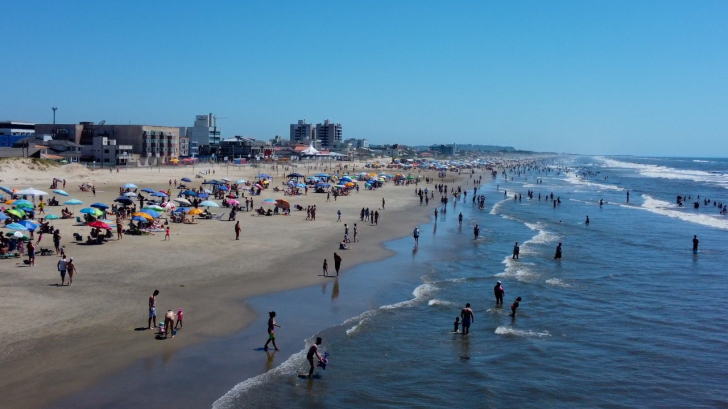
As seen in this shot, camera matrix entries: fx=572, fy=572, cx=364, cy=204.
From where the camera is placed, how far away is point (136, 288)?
18000 millimetres

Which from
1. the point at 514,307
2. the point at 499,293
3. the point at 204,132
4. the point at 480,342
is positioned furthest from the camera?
the point at 204,132

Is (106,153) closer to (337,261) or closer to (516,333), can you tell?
(337,261)

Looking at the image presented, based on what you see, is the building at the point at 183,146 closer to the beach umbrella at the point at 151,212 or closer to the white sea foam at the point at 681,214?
the white sea foam at the point at 681,214

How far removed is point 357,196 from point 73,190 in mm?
24347

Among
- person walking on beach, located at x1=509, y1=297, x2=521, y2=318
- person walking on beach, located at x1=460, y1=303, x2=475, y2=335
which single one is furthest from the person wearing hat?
person walking on beach, located at x1=460, y1=303, x2=475, y2=335

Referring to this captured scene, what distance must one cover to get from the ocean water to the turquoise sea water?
0.16 ft

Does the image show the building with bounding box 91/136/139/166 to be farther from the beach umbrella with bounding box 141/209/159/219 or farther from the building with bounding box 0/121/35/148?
the beach umbrella with bounding box 141/209/159/219

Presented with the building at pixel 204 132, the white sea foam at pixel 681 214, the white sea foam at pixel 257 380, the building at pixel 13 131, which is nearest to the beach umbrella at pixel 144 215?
the white sea foam at pixel 257 380

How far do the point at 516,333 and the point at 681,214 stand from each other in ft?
138

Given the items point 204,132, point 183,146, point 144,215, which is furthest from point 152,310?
point 204,132

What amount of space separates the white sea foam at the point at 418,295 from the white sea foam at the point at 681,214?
1271 inches

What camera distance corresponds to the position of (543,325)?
56.9 ft

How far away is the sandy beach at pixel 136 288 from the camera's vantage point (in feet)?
39.9

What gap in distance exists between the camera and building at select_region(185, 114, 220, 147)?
124 metres
